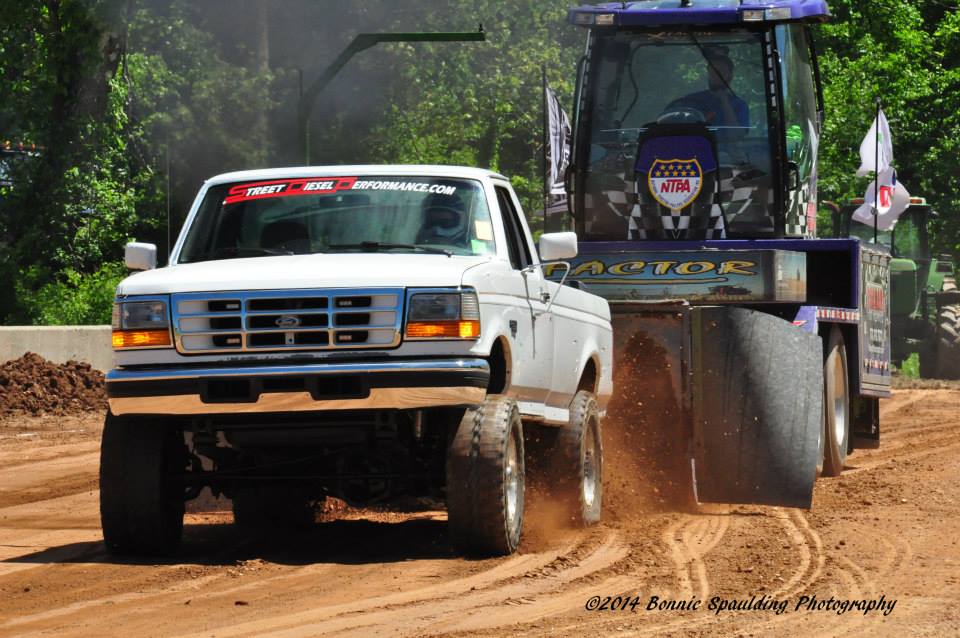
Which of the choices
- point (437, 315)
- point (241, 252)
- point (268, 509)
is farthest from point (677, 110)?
point (437, 315)

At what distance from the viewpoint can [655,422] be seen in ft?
A: 38.8

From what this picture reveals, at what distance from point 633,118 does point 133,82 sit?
22.1 meters

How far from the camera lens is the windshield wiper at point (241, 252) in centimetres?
923

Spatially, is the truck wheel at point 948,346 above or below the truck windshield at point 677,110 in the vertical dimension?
below

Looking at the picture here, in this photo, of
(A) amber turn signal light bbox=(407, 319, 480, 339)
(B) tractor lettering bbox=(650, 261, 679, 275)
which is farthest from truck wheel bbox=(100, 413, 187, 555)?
(B) tractor lettering bbox=(650, 261, 679, 275)

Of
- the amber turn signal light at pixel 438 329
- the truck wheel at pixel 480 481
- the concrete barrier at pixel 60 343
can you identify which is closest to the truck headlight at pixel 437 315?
the amber turn signal light at pixel 438 329

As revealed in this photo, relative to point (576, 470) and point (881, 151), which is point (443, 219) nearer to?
point (576, 470)

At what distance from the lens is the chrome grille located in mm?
8312

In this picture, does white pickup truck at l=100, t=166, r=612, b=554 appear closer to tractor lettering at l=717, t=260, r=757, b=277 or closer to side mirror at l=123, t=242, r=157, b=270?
side mirror at l=123, t=242, r=157, b=270

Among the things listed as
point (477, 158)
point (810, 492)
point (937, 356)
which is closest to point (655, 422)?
point (810, 492)

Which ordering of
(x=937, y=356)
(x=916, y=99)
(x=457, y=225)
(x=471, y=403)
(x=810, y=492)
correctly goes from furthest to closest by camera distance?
(x=916, y=99) → (x=937, y=356) → (x=810, y=492) → (x=457, y=225) → (x=471, y=403)

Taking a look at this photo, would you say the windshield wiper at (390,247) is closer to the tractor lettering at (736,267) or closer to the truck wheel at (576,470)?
the truck wheel at (576,470)

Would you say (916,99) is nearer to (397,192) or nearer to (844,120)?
(844,120)

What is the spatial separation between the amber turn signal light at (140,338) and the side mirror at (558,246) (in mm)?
2248
